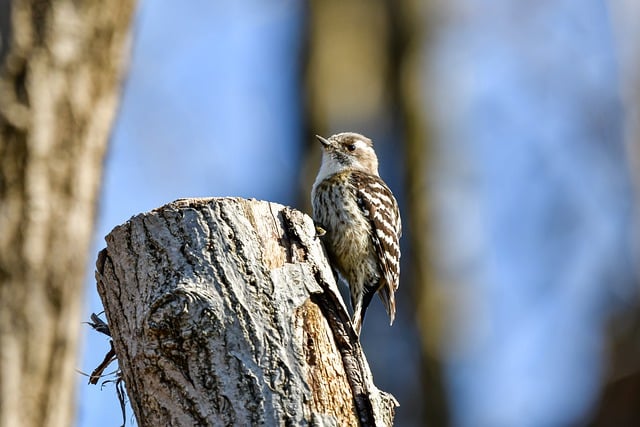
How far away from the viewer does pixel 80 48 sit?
8.07 feet

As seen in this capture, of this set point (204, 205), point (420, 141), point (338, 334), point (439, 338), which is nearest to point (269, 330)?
point (338, 334)

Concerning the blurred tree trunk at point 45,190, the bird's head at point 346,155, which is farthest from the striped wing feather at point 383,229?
the blurred tree trunk at point 45,190

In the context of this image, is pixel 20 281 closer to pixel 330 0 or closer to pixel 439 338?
pixel 439 338

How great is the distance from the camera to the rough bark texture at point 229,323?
13.4 feet

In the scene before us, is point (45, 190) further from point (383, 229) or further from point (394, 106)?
point (394, 106)

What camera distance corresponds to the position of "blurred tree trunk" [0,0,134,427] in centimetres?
Result: 228

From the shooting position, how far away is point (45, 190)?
7.75 ft

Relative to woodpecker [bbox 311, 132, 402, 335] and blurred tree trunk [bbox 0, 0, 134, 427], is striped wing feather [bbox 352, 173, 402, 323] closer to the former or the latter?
woodpecker [bbox 311, 132, 402, 335]

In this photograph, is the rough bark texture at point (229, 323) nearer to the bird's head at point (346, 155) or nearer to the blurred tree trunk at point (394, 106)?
the bird's head at point (346, 155)

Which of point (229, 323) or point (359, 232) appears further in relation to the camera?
point (359, 232)

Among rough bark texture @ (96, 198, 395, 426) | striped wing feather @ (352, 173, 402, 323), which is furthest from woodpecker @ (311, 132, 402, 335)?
rough bark texture @ (96, 198, 395, 426)

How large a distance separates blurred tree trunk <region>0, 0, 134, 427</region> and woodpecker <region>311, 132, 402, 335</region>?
4160 millimetres

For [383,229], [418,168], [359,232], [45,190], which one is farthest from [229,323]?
[418,168]

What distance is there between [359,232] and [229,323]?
2.52 metres
